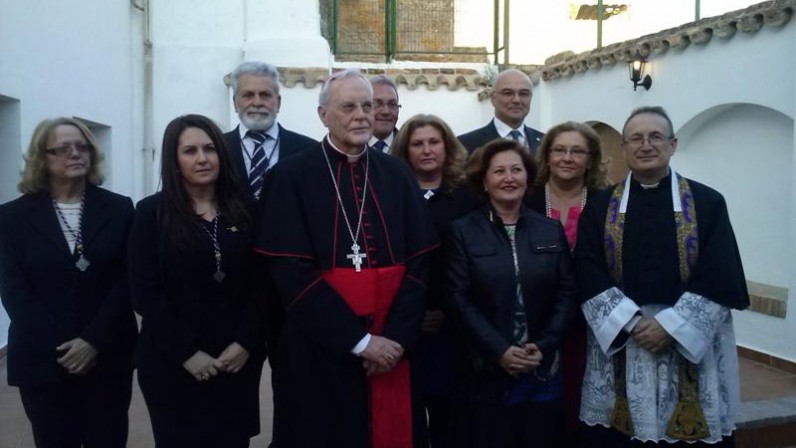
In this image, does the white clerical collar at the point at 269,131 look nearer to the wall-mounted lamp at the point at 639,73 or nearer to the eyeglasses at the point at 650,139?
the eyeglasses at the point at 650,139

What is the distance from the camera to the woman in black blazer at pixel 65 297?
127 inches

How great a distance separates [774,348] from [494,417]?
13.6ft

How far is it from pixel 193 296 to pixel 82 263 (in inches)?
22.0

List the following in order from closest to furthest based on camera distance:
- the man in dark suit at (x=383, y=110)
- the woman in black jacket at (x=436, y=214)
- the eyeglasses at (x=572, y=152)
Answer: the woman in black jacket at (x=436, y=214)
the eyeglasses at (x=572, y=152)
the man in dark suit at (x=383, y=110)

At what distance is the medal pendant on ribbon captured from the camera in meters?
3.26

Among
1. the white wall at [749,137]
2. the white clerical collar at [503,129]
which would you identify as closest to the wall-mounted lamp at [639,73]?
the white wall at [749,137]

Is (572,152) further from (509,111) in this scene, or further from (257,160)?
(257,160)

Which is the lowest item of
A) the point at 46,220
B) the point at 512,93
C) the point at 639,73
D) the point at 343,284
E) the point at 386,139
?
the point at 343,284

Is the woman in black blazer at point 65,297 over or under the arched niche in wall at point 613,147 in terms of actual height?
under

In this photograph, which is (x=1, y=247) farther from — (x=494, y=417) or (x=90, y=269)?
(x=494, y=417)

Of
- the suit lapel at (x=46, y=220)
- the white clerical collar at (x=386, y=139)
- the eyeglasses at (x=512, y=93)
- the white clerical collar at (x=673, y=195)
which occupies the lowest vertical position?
the suit lapel at (x=46, y=220)

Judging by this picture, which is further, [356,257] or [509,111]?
[509,111]

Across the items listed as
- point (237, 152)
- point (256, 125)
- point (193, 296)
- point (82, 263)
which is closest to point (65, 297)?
point (82, 263)

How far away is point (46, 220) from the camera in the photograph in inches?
129
